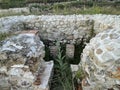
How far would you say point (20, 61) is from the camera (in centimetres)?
511

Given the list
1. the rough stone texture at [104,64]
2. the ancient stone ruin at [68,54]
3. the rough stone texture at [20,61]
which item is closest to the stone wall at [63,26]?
the ancient stone ruin at [68,54]

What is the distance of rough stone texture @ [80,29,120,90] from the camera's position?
164 inches

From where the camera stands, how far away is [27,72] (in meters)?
4.90

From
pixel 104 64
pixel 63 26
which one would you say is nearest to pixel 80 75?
pixel 104 64

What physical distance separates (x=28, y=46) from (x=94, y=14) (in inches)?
135

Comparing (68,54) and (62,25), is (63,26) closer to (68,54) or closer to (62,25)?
(62,25)

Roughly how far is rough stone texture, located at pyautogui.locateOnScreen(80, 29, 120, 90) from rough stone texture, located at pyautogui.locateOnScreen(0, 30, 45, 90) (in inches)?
40.8

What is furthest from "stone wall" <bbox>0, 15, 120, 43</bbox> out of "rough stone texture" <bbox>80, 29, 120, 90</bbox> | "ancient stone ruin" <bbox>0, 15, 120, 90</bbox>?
"rough stone texture" <bbox>80, 29, 120, 90</bbox>

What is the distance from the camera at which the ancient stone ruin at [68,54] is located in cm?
425

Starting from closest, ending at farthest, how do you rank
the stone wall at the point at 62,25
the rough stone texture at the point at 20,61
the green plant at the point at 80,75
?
the rough stone texture at the point at 20,61 < the green plant at the point at 80,75 < the stone wall at the point at 62,25

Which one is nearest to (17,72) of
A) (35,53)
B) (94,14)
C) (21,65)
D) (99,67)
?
(21,65)

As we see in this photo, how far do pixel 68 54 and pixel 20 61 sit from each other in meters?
2.77

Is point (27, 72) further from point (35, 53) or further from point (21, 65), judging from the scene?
point (35, 53)

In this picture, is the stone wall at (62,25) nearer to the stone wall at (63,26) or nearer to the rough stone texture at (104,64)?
the stone wall at (63,26)
